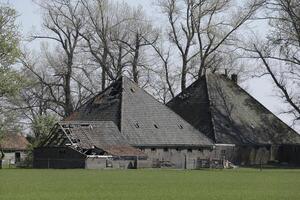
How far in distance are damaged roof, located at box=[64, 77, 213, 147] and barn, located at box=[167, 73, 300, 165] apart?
2906 mm

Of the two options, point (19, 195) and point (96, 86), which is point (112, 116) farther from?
point (19, 195)

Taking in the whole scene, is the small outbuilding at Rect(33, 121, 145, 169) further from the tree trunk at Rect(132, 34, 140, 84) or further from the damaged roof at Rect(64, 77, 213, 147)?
the tree trunk at Rect(132, 34, 140, 84)

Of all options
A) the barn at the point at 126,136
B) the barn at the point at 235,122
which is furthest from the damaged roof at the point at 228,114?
the barn at the point at 126,136

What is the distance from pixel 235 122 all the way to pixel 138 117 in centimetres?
1210

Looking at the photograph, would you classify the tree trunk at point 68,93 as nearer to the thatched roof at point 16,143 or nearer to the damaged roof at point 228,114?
the damaged roof at point 228,114

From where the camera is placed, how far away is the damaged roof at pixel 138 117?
233ft

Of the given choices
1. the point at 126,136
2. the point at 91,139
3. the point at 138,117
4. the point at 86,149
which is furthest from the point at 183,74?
the point at 86,149

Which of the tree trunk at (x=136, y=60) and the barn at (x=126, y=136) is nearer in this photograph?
the barn at (x=126, y=136)

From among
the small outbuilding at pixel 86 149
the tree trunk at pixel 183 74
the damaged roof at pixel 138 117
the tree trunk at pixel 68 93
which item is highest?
the tree trunk at pixel 183 74

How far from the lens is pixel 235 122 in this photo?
79.0m

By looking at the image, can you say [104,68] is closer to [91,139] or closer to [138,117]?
[138,117]

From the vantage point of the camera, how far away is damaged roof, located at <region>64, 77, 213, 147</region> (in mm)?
71062

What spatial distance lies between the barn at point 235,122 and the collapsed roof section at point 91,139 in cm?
1169

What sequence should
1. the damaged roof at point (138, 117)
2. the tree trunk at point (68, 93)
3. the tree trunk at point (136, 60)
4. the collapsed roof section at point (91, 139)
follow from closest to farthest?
1. the collapsed roof section at point (91, 139)
2. the damaged roof at point (138, 117)
3. the tree trunk at point (68, 93)
4. the tree trunk at point (136, 60)
